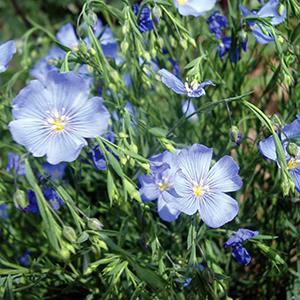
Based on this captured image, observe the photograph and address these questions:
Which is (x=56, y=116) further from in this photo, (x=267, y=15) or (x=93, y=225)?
(x=267, y=15)

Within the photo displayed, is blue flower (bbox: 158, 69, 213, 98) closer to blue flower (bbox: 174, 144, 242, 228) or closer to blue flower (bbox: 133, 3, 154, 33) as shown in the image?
blue flower (bbox: 174, 144, 242, 228)

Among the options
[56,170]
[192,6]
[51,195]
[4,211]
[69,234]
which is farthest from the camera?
[4,211]

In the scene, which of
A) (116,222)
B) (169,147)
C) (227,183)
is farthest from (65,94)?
(116,222)

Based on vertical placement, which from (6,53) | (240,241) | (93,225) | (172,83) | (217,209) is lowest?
(240,241)

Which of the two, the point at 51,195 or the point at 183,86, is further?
the point at 51,195

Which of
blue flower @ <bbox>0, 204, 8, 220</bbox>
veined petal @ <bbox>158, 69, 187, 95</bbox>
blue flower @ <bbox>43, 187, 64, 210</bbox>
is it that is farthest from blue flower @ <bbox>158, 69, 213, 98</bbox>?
blue flower @ <bbox>0, 204, 8, 220</bbox>

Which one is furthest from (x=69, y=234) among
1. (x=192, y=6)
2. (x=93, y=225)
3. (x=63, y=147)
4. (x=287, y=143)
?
(x=192, y=6)
